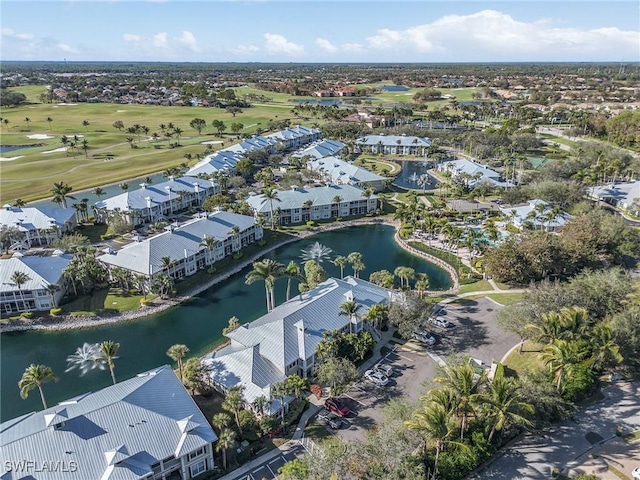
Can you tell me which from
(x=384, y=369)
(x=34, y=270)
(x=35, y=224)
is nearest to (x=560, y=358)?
(x=384, y=369)

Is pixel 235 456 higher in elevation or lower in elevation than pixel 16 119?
lower

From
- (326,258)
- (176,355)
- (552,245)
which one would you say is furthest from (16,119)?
(552,245)

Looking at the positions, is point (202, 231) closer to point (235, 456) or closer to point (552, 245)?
point (235, 456)

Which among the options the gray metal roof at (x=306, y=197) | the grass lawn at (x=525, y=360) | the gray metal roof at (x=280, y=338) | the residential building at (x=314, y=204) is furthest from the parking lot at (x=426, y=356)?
the gray metal roof at (x=306, y=197)

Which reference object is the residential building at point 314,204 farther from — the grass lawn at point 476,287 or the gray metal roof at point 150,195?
the grass lawn at point 476,287

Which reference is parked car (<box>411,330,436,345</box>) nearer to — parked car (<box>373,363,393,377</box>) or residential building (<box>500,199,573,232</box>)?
parked car (<box>373,363,393,377</box>)

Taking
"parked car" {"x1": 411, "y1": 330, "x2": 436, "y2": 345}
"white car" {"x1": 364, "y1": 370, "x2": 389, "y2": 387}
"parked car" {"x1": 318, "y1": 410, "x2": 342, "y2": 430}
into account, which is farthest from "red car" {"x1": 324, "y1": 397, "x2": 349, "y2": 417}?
"parked car" {"x1": 411, "y1": 330, "x2": 436, "y2": 345}
